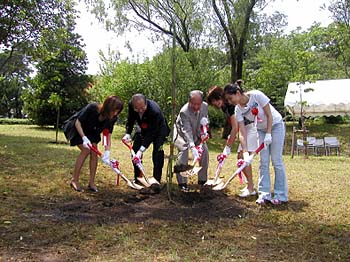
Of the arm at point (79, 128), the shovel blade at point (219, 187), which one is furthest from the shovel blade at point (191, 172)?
the arm at point (79, 128)

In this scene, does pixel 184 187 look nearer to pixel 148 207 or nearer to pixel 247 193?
pixel 247 193

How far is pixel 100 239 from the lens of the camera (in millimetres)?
3154

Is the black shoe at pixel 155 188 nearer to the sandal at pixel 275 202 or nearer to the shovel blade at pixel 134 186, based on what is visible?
the shovel blade at pixel 134 186

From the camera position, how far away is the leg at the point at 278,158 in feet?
14.3

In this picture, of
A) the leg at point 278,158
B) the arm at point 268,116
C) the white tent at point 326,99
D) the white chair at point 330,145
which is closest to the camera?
the arm at point 268,116

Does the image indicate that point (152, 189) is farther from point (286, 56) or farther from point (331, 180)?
point (286, 56)

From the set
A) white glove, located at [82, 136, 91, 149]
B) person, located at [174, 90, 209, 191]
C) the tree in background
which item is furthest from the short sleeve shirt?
the tree in background

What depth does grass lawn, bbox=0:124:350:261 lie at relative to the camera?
2.90 m

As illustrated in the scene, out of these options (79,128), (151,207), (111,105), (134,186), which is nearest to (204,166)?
(134,186)

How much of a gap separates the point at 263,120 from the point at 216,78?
11.7 meters

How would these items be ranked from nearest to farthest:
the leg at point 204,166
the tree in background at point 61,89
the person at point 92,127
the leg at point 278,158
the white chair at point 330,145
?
the leg at point 278,158
the person at point 92,127
the leg at point 204,166
the white chair at point 330,145
the tree in background at point 61,89

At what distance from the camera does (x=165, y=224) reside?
360 cm

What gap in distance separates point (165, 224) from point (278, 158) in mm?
1537

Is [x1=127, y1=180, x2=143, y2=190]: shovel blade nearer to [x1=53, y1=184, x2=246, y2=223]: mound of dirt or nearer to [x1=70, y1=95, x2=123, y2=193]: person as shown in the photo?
[x1=53, y1=184, x2=246, y2=223]: mound of dirt
